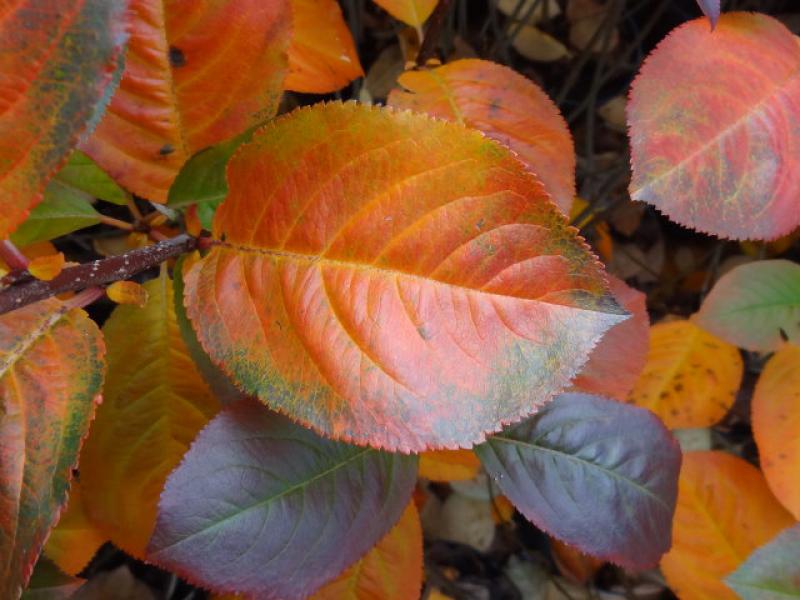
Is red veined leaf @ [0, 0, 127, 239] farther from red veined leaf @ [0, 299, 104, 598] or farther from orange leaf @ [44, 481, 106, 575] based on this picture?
orange leaf @ [44, 481, 106, 575]

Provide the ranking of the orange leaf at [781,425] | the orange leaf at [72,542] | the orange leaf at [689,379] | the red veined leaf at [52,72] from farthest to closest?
1. the orange leaf at [689,379]
2. the orange leaf at [781,425]
3. the orange leaf at [72,542]
4. the red veined leaf at [52,72]

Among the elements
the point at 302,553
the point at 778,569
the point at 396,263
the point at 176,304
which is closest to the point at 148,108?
the point at 176,304

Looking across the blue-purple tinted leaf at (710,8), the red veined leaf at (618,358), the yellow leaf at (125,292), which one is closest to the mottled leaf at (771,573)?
the red veined leaf at (618,358)

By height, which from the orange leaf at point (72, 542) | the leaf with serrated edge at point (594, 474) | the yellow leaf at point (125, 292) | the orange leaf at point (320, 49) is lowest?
the orange leaf at point (72, 542)

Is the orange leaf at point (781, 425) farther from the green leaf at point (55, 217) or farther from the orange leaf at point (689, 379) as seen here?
the green leaf at point (55, 217)

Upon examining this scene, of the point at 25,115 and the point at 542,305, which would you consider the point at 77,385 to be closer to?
the point at 25,115

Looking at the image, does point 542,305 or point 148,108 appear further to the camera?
point 148,108

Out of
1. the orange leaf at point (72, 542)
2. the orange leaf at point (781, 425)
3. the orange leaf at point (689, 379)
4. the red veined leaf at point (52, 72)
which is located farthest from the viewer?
the orange leaf at point (689, 379)
